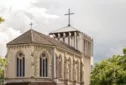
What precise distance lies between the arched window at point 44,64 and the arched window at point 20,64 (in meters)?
2.75

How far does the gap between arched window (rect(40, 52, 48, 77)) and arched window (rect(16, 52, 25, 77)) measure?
275 cm

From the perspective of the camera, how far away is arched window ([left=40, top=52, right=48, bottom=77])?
60.3m

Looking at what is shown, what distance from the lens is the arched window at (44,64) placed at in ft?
198

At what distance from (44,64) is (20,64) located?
12.0 feet

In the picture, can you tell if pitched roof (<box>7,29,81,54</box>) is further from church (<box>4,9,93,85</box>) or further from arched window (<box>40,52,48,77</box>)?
arched window (<box>40,52,48,77</box>)

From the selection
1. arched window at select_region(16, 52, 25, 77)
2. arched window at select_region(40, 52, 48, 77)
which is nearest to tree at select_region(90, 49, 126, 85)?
arched window at select_region(40, 52, 48, 77)

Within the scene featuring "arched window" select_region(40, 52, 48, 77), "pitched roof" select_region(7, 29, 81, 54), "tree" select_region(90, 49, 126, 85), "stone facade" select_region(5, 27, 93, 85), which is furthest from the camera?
"arched window" select_region(40, 52, 48, 77)

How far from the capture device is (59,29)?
77.0 m

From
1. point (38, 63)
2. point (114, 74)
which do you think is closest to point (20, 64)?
point (38, 63)

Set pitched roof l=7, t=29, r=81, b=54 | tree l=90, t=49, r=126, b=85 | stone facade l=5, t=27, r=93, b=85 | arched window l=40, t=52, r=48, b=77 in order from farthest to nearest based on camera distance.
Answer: arched window l=40, t=52, r=48, b=77, pitched roof l=7, t=29, r=81, b=54, stone facade l=5, t=27, r=93, b=85, tree l=90, t=49, r=126, b=85

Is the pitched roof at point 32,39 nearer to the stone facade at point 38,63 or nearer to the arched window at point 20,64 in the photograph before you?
the stone facade at point 38,63

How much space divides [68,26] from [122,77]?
37178 millimetres

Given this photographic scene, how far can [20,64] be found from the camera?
6062cm

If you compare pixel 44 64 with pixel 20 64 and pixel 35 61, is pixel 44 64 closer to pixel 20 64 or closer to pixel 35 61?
pixel 35 61
